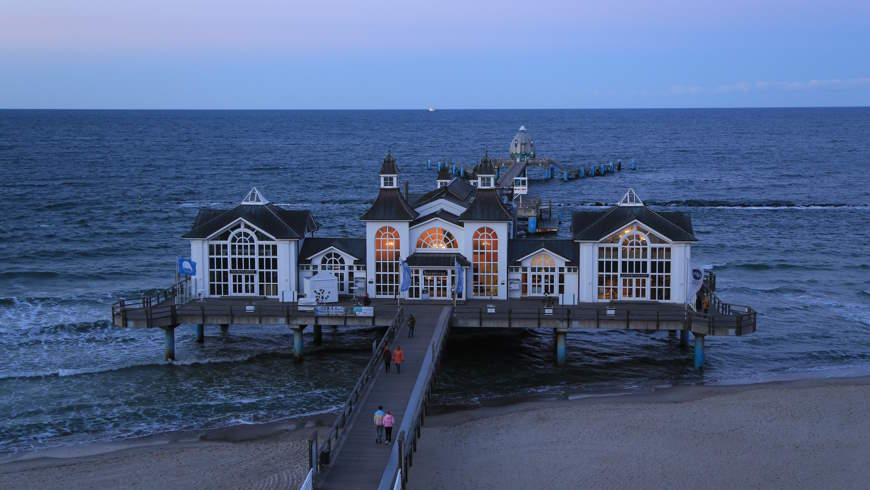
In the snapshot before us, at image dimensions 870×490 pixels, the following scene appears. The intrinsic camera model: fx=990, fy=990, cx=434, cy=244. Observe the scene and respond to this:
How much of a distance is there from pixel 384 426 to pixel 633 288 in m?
20.7

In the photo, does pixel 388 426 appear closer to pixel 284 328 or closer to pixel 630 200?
pixel 630 200

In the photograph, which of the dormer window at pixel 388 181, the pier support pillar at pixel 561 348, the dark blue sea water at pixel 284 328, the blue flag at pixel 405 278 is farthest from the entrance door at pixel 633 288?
Answer: the dormer window at pixel 388 181

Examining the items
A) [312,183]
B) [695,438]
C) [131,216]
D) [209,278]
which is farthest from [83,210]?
[695,438]

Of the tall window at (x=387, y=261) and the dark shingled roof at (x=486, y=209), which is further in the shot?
the tall window at (x=387, y=261)

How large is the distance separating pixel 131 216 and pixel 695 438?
7270 cm

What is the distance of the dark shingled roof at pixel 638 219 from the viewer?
4688cm

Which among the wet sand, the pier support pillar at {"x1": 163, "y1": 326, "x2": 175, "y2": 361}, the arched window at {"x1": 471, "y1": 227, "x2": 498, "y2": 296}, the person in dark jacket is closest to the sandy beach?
the wet sand

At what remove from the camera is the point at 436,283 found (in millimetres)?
48344

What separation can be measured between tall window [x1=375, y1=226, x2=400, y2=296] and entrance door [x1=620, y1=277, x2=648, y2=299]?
36.3ft

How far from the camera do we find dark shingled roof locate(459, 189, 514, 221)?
158 ft

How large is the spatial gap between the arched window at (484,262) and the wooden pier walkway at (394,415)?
5.43m

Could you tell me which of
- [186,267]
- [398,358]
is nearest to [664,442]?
[398,358]

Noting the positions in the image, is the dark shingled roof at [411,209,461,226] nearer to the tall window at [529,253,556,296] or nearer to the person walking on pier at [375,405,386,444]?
the tall window at [529,253,556,296]

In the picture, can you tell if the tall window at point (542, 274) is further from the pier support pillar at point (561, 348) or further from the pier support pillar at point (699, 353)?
the pier support pillar at point (699, 353)
